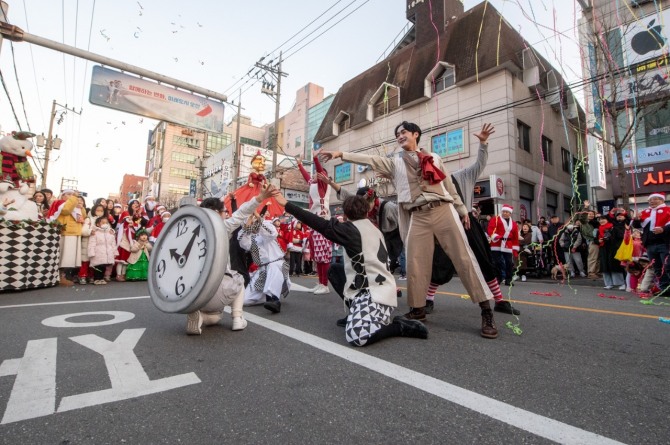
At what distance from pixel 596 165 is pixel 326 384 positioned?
594 inches

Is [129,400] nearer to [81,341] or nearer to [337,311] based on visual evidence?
[81,341]

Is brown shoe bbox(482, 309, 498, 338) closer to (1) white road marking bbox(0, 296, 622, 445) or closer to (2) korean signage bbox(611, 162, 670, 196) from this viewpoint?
(1) white road marking bbox(0, 296, 622, 445)

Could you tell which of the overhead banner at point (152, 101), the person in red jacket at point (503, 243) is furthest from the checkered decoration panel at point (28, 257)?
the person in red jacket at point (503, 243)

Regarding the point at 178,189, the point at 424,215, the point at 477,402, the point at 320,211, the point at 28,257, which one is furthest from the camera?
the point at 178,189

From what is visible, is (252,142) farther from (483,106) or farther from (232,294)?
(232,294)

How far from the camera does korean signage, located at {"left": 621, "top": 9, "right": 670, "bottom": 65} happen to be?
12273 mm

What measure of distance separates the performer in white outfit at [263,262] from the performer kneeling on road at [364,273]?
1.76 m

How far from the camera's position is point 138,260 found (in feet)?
25.5

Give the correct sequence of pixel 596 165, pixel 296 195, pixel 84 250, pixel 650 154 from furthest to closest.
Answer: pixel 296 195 → pixel 596 165 → pixel 650 154 → pixel 84 250

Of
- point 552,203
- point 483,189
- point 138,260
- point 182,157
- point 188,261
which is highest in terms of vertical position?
point 182,157

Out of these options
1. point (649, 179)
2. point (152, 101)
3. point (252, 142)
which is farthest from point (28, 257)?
point (252, 142)

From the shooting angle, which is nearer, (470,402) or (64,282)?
(470,402)

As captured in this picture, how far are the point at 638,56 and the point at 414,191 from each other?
1484 cm

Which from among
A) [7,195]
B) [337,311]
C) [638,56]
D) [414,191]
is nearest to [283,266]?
[337,311]
